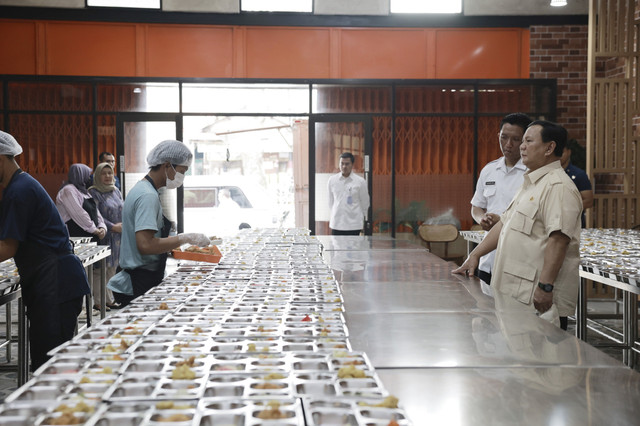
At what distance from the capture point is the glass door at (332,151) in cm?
827

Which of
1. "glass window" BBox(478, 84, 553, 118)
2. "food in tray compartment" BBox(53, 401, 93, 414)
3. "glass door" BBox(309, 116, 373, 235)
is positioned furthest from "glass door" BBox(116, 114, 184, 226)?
"food in tray compartment" BBox(53, 401, 93, 414)

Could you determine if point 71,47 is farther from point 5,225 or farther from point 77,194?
point 5,225

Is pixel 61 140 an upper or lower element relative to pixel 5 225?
upper

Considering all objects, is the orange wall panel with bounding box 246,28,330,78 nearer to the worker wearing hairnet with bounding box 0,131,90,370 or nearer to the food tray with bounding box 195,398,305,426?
the worker wearing hairnet with bounding box 0,131,90,370

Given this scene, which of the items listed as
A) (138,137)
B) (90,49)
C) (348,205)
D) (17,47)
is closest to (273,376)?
(348,205)

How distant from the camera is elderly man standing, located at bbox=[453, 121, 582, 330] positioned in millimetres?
2877

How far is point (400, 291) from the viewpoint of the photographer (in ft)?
9.97

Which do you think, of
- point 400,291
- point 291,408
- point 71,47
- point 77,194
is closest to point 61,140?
point 71,47

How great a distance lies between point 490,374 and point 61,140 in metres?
7.55

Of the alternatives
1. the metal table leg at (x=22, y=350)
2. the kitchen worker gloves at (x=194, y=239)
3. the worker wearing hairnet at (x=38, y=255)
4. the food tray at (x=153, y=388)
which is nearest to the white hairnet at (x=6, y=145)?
the worker wearing hairnet at (x=38, y=255)

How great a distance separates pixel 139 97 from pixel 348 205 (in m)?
3.18

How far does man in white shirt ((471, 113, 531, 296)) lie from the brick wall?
4.71m

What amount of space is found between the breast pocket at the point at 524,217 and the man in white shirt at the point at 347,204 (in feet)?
13.6

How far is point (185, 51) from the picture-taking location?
8508 millimetres
